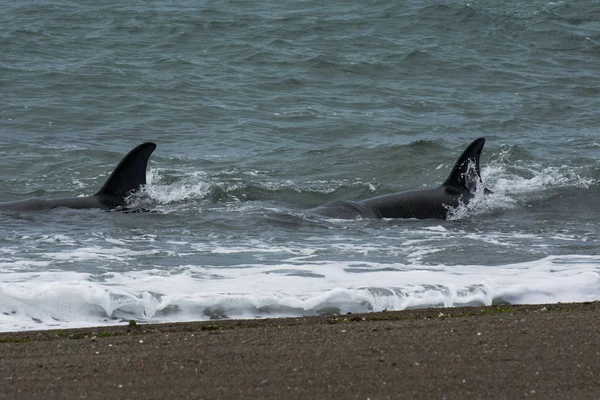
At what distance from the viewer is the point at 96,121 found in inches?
775

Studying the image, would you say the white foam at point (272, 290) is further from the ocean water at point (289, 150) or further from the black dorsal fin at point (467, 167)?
the black dorsal fin at point (467, 167)

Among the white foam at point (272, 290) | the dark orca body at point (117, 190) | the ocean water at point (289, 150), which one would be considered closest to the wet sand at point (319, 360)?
the white foam at point (272, 290)

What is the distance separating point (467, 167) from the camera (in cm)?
1275

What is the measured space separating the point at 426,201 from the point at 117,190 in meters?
3.78

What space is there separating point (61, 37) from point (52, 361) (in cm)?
2233

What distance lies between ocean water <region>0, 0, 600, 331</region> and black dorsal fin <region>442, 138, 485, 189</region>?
390mm

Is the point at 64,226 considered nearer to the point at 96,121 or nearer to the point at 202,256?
the point at 202,256

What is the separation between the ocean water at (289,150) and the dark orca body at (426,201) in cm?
23

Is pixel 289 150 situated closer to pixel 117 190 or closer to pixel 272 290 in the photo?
pixel 117 190

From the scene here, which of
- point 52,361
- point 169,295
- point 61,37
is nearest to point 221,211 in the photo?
point 169,295

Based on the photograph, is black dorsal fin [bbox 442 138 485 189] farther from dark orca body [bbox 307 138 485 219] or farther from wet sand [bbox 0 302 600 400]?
wet sand [bbox 0 302 600 400]

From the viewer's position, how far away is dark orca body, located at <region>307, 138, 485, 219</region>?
40.0 feet

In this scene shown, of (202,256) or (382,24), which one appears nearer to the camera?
(202,256)

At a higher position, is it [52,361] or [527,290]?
[52,361]
